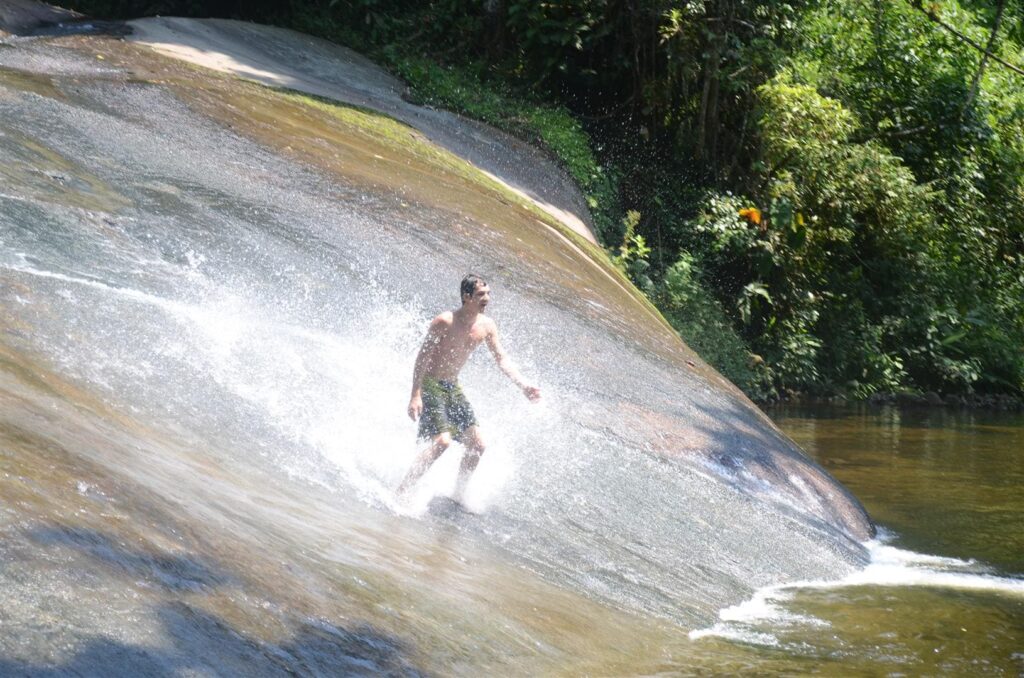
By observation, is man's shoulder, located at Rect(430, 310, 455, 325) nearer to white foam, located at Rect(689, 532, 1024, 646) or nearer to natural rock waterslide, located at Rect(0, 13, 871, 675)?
natural rock waterslide, located at Rect(0, 13, 871, 675)

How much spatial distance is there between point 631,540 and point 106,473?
4.00 m

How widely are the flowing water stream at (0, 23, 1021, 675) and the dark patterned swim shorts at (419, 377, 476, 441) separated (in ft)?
0.83

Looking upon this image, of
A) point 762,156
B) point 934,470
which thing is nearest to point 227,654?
point 934,470

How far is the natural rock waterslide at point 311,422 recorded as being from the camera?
5137 mm

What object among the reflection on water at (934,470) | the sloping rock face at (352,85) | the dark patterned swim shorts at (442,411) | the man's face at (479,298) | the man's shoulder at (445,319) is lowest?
the reflection on water at (934,470)

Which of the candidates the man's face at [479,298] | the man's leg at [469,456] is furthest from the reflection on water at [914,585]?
the man's face at [479,298]

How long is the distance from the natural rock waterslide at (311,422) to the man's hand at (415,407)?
457 mm

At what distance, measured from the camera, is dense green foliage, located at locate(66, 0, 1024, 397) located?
776 inches

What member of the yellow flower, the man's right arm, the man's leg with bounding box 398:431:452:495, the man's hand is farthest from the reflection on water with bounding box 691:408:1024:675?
the yellow flower

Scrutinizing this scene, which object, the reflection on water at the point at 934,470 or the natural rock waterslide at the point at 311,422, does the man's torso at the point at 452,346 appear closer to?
the natural rock waterslide at the point at 311,422

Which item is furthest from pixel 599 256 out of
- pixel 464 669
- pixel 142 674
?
pixel 142 674

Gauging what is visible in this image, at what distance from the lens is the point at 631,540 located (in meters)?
8.70

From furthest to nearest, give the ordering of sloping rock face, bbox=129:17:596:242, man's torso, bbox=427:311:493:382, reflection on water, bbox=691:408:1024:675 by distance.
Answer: sloping rock face, bbox=129:17:596:242
man's torso, bbox=427:311:493:382
reflection on water, bbox=691:408:1024:675

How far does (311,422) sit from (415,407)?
857 mm
